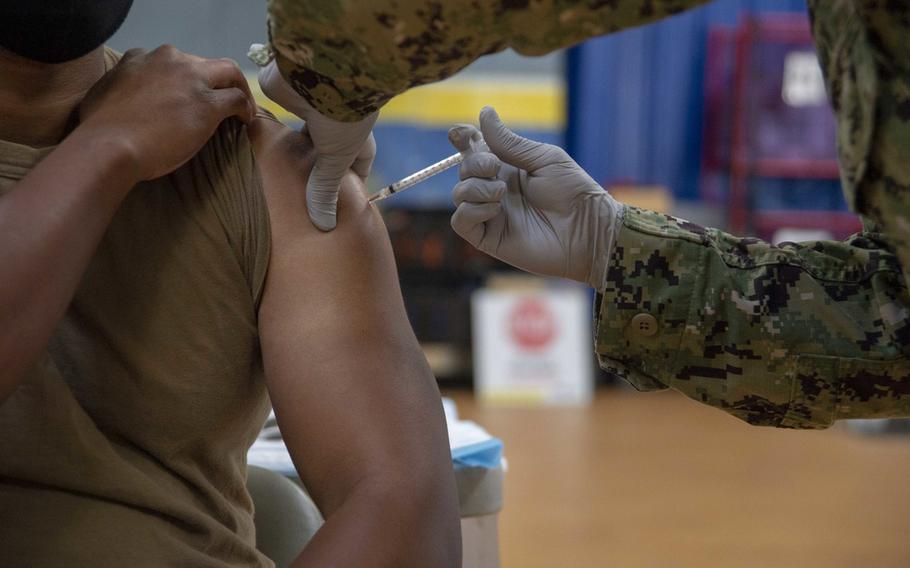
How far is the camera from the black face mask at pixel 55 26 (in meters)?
1.09

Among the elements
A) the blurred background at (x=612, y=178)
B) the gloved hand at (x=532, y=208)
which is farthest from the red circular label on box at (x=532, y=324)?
the gloved hand at (x=532, y=208)

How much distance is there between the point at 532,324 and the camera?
18.8 ft

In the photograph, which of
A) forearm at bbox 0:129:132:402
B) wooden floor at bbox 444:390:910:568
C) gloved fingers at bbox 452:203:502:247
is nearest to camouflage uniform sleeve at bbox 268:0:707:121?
forearm at bbox 0:129:132:402

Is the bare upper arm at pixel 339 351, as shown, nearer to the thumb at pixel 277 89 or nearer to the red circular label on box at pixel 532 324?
the thumb at pixel 277 89

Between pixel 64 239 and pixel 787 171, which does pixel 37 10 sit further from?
pixel 787 171

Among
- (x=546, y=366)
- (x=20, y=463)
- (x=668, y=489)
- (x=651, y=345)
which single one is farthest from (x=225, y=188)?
(x=546, y=366)

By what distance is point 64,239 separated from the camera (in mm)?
992

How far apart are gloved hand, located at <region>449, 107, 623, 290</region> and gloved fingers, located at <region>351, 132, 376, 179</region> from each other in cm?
11

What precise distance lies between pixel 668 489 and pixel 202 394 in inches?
110

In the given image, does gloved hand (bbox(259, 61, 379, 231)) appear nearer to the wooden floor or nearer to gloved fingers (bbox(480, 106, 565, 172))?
gloved fingers (bbox(480, 106, 565, 172))

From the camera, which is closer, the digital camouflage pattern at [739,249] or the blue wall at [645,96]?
the digital camouflage pattern at [739,249]

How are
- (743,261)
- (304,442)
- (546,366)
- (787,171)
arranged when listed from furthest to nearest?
1. (787,171)
2. (546,366)
3. (743,261)
4. (304,442)

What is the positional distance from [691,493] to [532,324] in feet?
7.07

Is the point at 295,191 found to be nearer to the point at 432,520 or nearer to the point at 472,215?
the point at 472,215
